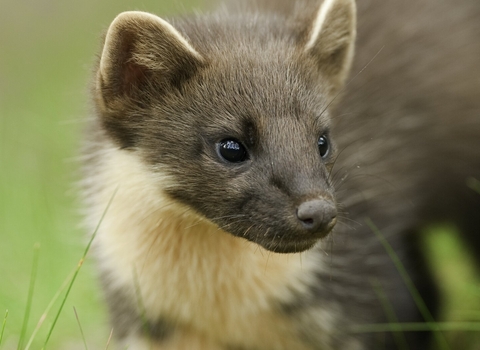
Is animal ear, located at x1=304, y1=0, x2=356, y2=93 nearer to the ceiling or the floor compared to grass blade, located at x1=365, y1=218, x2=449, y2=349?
nearer to the ceiling

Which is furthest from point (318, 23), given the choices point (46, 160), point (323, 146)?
point (46, 160)

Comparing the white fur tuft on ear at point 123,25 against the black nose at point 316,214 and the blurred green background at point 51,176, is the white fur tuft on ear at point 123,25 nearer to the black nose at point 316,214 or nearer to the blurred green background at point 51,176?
the blurred green background at point 51,176

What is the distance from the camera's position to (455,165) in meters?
4.80

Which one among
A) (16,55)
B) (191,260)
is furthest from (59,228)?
(16,55)

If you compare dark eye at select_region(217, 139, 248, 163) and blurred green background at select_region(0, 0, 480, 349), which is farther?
blurred green background at select_region(0, 0, 480, 349)

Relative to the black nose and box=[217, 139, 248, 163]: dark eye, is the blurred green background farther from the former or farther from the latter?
the black nose

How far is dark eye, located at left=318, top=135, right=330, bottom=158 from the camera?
3.59 m

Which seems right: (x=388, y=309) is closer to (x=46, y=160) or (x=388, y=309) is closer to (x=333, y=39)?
(x=333, y=39)

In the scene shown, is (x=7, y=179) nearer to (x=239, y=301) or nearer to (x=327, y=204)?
(x=239, y=301)

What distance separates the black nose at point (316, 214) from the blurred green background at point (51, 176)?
1.35m

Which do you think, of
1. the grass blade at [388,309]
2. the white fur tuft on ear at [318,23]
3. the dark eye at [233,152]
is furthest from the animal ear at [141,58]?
the grass blade at [388,309]

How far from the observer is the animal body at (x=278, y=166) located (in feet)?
11.2

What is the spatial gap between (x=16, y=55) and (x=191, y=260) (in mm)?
8433

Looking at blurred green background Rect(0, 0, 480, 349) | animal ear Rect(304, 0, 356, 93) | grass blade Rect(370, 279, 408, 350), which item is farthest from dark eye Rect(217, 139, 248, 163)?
grass blade Rect(370, 279, 408, 350)
